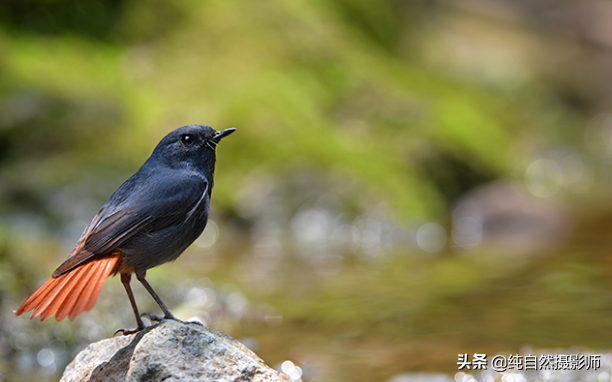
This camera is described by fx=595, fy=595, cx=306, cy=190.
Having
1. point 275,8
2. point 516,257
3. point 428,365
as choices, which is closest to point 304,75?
point 275,8

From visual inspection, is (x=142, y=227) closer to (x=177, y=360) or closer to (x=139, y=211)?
(x=139, y=211)

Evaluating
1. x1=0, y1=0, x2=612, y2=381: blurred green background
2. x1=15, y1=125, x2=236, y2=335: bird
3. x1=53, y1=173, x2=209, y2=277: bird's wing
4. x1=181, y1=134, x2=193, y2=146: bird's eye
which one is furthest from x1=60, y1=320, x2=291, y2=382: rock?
x1=0, y1=0, x2=612, y2=381: blurred green background

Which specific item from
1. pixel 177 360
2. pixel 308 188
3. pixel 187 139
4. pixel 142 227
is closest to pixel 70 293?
pixel 142 227

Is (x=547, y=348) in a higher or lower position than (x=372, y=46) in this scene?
lower

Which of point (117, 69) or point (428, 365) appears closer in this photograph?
point (428, 365)

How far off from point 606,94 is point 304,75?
1389cm

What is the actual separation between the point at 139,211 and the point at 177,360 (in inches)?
36.4

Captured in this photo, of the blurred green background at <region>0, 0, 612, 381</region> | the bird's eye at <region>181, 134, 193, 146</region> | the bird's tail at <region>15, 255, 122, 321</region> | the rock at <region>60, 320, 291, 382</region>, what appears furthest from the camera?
the blurred green background at <region>0, 0, 612, 381</region>

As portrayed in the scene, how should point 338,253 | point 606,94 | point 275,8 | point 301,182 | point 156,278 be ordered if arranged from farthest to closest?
point 606,94 < point 275,8 < point 301,182 < point 338,253 < point 156,278

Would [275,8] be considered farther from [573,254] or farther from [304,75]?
[573,254]

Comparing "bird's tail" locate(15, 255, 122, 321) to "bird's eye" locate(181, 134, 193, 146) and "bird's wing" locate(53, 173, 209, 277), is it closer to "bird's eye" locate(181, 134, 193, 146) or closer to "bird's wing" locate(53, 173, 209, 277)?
"bird's wing" locate(53, 173, 209, 277)

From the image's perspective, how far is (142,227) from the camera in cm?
355

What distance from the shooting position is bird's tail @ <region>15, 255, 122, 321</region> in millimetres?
3359

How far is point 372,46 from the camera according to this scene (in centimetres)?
1622
